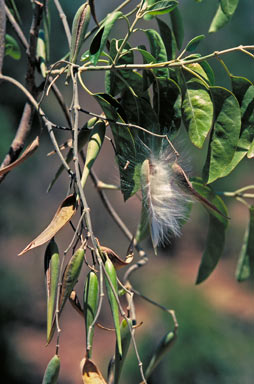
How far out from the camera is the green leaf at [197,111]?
17.1 inches

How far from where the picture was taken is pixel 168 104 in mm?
473

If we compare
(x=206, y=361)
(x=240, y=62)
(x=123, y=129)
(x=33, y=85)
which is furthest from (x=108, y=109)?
(x=240, y=62)

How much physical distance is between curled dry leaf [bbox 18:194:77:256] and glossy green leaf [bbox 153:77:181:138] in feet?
0.41

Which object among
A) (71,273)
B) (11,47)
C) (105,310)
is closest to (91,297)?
(71,273)

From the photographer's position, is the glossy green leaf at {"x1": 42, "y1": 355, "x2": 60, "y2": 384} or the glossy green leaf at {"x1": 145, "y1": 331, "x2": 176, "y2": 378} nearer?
the glossy green leaf at {"x1": 42, "y1": 355, "x2": 60, "y2": 384}

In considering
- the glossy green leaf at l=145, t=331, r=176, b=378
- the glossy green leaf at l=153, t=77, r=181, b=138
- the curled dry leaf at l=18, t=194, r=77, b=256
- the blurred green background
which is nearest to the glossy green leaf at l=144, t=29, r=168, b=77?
the glossy green leaf at l=153, t=77, r=181, b=138

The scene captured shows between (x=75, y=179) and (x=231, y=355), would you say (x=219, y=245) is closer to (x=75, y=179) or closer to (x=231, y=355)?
(x=75, y=179)

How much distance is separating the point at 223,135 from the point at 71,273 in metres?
0.17

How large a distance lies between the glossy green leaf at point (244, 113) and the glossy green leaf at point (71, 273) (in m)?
0.16

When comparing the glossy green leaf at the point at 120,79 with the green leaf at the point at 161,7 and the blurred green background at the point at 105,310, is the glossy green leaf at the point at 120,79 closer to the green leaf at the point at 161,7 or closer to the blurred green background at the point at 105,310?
the green leaf at the point at 161,7

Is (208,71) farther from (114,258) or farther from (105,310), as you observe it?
(105,310)

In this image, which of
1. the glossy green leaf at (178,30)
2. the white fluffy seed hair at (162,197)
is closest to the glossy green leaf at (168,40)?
the glossy green leaf at (178,30)

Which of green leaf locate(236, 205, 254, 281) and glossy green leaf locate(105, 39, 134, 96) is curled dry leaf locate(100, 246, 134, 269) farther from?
green leaf locate(236, 205, 254, 281)

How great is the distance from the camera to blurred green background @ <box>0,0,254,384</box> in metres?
2.58
